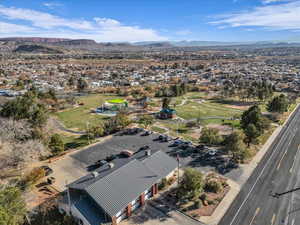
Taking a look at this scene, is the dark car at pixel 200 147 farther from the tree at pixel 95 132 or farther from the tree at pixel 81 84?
the tree at pixel 81 84

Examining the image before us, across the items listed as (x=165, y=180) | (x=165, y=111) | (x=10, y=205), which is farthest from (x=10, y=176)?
(x=165, y=111)

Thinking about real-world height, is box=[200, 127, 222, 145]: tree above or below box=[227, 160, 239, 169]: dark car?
above

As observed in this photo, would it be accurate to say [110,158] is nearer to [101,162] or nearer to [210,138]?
[101,162]

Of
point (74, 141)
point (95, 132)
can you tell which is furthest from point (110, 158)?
point (74, 141)

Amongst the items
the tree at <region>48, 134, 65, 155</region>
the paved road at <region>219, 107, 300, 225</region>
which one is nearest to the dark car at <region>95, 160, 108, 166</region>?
the tree at <region>48, 134, 65, 155</region>

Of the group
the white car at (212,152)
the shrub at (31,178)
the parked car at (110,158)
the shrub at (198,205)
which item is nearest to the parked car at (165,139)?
the white car at (212,152)

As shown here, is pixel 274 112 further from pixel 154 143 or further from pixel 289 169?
pixel 154 143

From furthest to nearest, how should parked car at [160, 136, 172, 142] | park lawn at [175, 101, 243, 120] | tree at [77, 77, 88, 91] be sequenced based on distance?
tree at [77, 77, 88, 91] < park lawn at [175, 101, 243, 120] < parked car at [160, 136, 172, 142]

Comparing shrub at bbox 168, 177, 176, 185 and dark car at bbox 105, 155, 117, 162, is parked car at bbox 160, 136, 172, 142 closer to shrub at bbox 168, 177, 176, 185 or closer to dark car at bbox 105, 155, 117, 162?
dark car at bbox 105, 155, 117, 162
